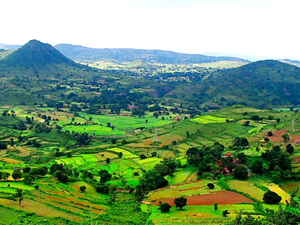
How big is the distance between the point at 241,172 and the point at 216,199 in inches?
349

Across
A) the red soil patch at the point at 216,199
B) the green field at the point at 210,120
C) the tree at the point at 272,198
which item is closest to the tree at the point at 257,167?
the red soil patch at the point at 216,199

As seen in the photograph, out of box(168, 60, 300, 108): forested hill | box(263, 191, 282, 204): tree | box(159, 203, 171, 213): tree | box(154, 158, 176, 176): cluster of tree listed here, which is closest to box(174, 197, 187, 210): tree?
box(159, 203, 171, 213): tree

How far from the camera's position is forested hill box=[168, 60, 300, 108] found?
161875mm

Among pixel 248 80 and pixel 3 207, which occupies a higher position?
pixel 248 80

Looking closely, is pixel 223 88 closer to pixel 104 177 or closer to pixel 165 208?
pixel 104 177

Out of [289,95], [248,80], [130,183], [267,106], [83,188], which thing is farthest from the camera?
[248,80]

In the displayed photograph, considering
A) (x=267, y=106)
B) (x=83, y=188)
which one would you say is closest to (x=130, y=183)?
(x=83, y=188)

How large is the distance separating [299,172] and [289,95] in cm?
13162

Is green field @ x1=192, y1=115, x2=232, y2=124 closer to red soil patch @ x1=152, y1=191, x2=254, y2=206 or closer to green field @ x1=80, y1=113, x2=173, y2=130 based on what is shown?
green field @ x1=80, y1=113, x2=173, y2=130

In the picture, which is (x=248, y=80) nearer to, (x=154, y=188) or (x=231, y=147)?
(x=231, y=147)

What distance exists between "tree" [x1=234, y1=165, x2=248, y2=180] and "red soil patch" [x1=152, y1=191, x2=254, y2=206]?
5.68 meters

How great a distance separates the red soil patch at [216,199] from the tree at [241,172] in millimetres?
5683

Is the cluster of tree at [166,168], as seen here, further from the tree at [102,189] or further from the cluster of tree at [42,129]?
the cluster of tree at [42,129]

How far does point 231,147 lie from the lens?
61.9 m
